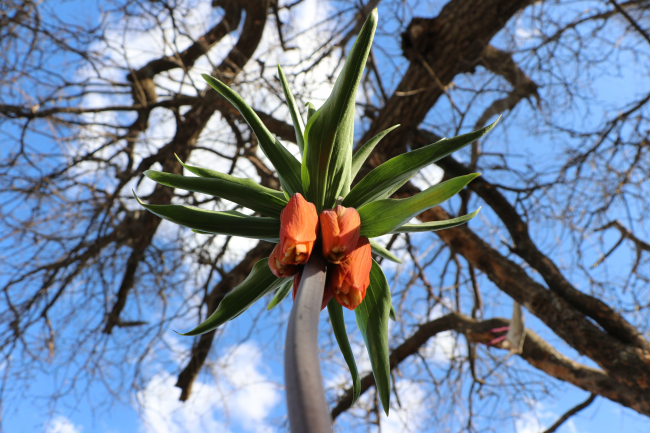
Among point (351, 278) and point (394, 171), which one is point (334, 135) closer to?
point (394, 171)

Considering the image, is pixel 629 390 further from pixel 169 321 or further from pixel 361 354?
pixel 169 321

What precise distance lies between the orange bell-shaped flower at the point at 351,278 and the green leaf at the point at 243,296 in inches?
7.6

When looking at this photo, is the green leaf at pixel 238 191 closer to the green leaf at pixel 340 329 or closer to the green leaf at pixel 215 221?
the green leaf at pixel 215 221

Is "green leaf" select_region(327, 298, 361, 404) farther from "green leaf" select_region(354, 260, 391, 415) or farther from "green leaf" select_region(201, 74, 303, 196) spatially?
"green leaf" select_region(201, 74, 303, 196)

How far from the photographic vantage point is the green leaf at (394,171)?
0.92 metres

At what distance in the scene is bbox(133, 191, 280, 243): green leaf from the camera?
91 cm

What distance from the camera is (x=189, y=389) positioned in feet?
13.3

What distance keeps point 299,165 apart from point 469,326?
370cm

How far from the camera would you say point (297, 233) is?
79 centimetres

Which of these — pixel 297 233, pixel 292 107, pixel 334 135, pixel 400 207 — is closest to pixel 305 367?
pixel 297 233

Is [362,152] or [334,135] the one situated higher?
[362,152]

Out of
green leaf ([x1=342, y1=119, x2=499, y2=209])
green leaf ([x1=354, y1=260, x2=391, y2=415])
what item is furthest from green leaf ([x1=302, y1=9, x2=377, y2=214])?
green leaf ([x1=354, y1=260, x2=391, y2=415])

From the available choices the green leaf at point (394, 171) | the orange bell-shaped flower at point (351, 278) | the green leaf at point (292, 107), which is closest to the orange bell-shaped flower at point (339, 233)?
the orange bell-shaped flower at point (351, 278)

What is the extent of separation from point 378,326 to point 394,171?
30 centimetres
